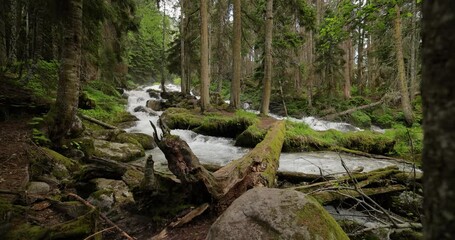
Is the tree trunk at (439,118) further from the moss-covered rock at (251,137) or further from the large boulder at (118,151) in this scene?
the moss-covered rock at (251,137)

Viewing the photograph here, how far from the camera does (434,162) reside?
78cm

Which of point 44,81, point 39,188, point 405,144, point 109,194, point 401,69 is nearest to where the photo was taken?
point 39,188

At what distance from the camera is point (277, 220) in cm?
252

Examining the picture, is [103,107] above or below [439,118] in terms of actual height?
above

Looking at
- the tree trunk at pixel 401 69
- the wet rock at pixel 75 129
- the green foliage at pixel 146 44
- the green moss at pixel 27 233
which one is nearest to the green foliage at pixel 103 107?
the wet rock at pixel 75 129

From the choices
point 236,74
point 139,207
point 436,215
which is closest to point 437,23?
point 436,215

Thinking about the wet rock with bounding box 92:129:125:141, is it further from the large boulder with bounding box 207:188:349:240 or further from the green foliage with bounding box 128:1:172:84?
the green foliage with bounding box 128:1:172:84

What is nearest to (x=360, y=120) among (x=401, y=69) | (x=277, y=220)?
(x=401, y=69)

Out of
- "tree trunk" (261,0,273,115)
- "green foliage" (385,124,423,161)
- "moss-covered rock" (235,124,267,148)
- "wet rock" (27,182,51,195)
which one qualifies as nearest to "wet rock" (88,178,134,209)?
"wet rock" (27,182,51,195)

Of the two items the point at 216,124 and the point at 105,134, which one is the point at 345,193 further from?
the point at 216,124

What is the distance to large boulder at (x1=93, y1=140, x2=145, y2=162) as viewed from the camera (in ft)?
24.9

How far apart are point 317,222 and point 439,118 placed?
6.63 ft

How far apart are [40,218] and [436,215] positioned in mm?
4141

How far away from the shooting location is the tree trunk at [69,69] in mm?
5961
